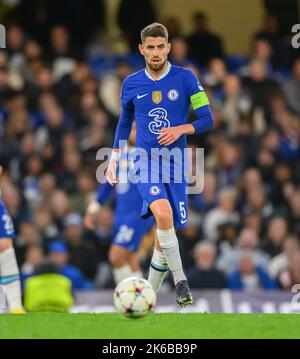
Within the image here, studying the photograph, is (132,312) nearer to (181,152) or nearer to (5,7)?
(181,152)

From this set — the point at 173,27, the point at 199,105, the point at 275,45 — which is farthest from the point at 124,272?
the point at 275,45

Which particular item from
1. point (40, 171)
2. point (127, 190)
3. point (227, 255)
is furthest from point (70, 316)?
point (40, 171)

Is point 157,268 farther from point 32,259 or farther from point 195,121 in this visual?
point 32,259

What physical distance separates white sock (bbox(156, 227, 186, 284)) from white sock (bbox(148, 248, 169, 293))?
16.0 inches

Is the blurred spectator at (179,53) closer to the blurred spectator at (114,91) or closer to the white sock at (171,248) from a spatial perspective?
the blurred spectator at (114,91)

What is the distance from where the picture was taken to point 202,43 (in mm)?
19844

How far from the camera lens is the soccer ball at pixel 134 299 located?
1021 centimetres

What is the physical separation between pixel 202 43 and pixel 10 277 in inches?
326

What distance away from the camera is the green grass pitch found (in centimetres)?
948

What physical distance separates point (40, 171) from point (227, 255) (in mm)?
3237

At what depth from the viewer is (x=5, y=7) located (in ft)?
67.1

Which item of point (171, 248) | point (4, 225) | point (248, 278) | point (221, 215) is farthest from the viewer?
point (221, 215)
